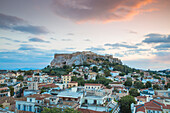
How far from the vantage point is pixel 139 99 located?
822 inches

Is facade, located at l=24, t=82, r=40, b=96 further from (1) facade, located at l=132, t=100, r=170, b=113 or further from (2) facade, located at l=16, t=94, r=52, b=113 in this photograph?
(1) facade, located at l=132, t=100, r=170, b=113

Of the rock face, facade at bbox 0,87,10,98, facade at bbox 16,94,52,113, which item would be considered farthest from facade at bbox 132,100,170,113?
the rock face

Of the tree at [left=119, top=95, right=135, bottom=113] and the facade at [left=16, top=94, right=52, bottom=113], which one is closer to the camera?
the facade at [left=16, top=94, right=52, bottom=113]

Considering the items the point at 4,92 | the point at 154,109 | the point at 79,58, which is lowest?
the point at 4,92

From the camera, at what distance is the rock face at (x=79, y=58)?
7375 cm

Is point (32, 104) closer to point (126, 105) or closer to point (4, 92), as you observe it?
point (126, 105)

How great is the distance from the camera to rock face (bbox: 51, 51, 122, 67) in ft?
242

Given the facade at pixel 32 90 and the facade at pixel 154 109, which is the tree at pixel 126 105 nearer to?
the facade at pixel 154 109

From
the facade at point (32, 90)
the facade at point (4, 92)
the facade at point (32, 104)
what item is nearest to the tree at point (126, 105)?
the facade at point (32, 104)

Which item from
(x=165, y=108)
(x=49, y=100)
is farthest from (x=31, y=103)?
(x=165, y=108)

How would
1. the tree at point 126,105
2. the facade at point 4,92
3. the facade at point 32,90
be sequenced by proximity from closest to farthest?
the tree at point 126,105
the facade at point 32,90
the facade at point 4,92

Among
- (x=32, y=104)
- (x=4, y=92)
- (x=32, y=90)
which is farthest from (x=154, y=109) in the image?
(x=4, y=92)

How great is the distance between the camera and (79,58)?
76375mm

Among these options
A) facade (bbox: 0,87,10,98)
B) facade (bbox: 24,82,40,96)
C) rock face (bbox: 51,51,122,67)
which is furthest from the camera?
rock face (bbox: 51,51,122,67)
